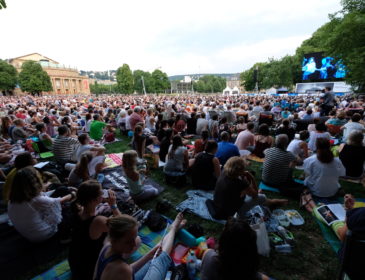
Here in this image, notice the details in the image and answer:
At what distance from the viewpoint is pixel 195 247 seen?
266 cm

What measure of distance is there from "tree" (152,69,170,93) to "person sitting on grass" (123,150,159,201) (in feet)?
237

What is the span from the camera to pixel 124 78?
63.2m

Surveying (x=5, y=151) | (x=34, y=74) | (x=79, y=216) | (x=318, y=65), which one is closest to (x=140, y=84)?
(x=34, y=74)

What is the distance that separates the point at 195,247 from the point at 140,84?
2884 inches

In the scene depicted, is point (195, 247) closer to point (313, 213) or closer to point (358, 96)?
point (313, 213)

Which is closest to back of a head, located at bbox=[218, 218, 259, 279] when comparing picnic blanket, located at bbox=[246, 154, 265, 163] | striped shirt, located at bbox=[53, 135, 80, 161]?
picnic blanket, located at bbox=[246, 154, 265, 163]

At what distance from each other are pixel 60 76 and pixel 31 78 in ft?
63.0

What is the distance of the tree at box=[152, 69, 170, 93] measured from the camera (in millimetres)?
72312

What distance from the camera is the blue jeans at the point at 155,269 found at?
1.85 metres

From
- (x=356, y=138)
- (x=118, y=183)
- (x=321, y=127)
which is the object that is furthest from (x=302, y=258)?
(x=321, y=127)

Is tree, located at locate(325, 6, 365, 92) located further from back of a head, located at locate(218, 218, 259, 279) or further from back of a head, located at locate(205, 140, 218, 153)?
back of a head, located at locate(218, 218, 259, 279)

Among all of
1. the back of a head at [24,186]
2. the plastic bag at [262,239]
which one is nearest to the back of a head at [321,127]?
the plastic bag at [262,239]

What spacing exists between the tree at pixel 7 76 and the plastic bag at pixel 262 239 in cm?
6191

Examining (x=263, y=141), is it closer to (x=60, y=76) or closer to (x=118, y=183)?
(x=118, y=183)
